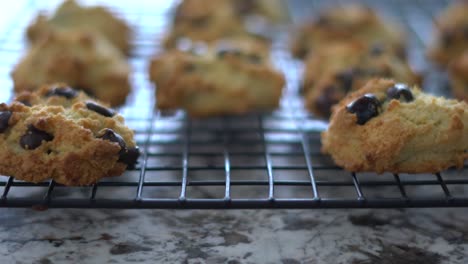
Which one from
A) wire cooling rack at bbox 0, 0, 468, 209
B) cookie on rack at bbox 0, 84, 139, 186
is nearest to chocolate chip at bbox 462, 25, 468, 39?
wire cooling rack at bbox 0, 0, 468, 209

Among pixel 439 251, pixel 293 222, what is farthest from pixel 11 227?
pixel 439 251

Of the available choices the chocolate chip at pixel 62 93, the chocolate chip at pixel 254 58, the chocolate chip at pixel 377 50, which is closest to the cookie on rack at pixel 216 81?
the chocolate chip at pixel 254 58

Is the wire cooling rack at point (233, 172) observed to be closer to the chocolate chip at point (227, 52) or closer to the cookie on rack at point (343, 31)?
the cookie on rack at point (343, 31)

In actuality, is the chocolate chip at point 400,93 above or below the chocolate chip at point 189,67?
below

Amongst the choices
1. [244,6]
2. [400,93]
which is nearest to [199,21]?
[244,6]

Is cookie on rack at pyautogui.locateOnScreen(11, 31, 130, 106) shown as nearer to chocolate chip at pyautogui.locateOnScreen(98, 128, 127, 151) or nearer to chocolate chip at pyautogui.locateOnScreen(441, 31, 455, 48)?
chocolate chip at pyautogui.locateOnScreen(98, 128, 127, 151)

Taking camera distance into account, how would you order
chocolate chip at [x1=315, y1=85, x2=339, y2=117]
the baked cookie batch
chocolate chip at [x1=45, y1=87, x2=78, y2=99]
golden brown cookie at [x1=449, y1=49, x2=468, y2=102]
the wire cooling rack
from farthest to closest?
golden brown cookie at [x1=449, y1=49, x2=468, y2=102] → chocolate chip at [x1=315, y1=85, x2=339, y2=117] → chocolate chip at [x1=45, y1=87, x2=78, y2=99] → the baked cookie batch → the wire cooling rack

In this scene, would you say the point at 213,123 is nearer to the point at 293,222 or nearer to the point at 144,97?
the point at 144,97
